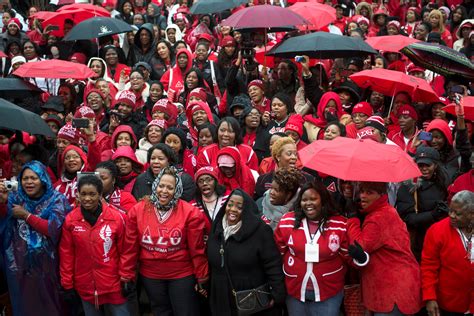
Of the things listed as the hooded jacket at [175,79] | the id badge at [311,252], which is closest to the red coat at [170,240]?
the id badge at [311,252]

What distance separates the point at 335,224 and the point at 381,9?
9.93 m

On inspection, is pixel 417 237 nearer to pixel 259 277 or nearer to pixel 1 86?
pixel 259 277

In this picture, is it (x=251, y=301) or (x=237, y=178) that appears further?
(x=237, y=178)

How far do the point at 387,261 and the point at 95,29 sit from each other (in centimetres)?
728

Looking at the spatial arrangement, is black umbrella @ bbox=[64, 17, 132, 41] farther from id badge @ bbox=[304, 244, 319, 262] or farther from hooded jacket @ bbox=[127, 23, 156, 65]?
id badge @ bbox=[304, 244, 319, 262]

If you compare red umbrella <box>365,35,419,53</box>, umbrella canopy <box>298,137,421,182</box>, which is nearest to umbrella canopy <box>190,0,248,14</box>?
red umbrella <box>365,35,419,53</box>

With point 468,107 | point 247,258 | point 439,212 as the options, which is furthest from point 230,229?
point 468,107

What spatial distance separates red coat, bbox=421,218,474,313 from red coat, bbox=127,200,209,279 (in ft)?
6.49

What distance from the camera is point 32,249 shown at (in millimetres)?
7320

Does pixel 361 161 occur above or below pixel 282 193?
above

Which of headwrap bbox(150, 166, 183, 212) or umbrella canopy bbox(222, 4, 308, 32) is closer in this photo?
headwrap bbox(150, 166, 183, 212)

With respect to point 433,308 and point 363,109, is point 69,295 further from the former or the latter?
point 363,109

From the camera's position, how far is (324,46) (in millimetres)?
9531

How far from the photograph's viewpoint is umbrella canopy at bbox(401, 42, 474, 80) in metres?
8.40
